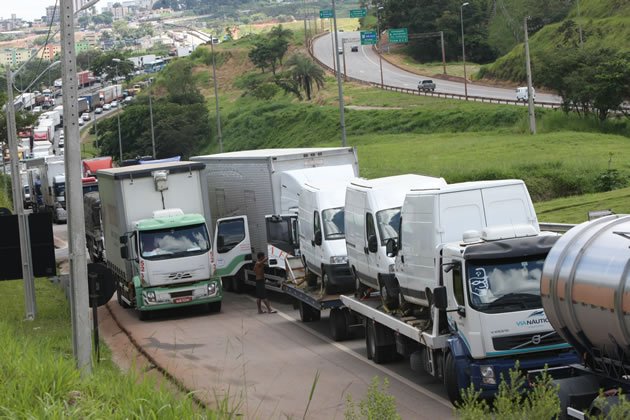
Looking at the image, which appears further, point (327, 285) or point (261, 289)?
point (261, 289)

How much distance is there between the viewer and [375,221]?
21562mm

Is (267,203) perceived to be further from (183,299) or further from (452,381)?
(452,381)

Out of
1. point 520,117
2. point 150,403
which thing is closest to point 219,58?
point 520,117

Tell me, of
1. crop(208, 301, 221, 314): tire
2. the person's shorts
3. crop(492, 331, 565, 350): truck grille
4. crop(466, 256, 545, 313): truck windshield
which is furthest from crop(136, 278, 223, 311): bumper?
crop(492, 331, 565, 350): truck grille

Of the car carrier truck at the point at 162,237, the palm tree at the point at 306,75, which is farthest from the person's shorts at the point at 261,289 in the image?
the palm tree at the point at 306,75

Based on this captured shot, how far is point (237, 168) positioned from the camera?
106 ft

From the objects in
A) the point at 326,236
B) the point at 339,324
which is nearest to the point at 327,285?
the point at 326,236

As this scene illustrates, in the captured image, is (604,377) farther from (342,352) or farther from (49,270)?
(49,270)

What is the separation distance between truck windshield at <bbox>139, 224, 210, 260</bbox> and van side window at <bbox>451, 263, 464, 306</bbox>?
1316 cm

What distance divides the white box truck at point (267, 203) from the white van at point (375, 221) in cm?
519

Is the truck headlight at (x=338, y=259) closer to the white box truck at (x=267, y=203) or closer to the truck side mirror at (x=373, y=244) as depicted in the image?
the truck side mirror at (x=373, y=244)

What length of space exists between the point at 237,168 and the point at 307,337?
31.2 ft

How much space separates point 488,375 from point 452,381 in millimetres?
632

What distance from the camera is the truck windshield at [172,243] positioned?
28.2 meters
